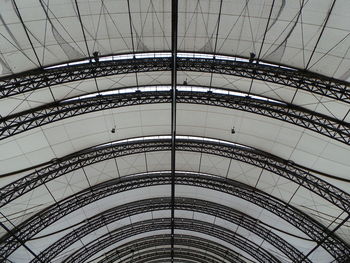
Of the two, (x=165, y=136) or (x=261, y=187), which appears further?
(x=261, y=187)

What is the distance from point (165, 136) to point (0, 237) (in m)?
17.6

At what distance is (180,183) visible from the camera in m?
33.7

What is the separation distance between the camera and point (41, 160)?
2462cm

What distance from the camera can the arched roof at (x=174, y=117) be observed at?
1706 cm

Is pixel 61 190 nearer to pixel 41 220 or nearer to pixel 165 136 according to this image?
pixel 41 220

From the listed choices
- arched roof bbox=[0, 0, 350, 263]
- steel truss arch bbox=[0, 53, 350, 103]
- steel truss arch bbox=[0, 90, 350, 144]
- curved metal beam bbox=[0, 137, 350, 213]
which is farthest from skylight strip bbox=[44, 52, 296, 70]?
curved metal beam bbox=[0, 137, 350, 213]

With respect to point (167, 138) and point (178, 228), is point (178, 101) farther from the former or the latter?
point (178, 228)

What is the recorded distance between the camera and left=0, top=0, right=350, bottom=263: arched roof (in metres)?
17.1

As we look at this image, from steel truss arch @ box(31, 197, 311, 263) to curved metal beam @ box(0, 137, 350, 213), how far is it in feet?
37.8

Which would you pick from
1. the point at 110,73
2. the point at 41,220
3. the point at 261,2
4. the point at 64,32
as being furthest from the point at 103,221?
the point at 261,2

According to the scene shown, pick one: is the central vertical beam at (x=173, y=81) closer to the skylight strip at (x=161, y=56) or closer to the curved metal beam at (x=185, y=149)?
the skylight strip at (x=161, y=56)

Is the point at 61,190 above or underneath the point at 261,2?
underneath

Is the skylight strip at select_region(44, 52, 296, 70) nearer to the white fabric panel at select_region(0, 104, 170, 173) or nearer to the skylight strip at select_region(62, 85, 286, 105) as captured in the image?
the skylight strip at select_region(62, 85, 286, 105)

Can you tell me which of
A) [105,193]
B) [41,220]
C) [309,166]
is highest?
[309,166]
